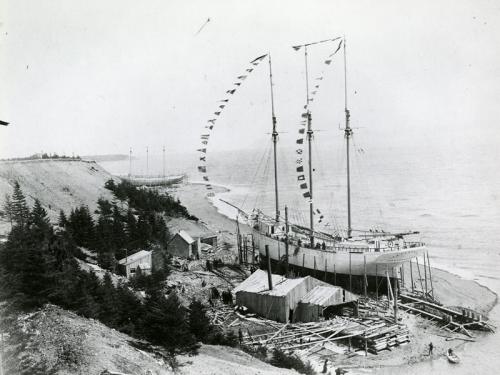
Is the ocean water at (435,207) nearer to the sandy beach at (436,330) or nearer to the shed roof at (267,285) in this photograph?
the sandy beach at (436,330)

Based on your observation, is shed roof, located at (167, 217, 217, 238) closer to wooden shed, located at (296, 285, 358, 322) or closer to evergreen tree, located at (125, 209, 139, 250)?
evergreen tree, located at (125, 209, 139, 250)

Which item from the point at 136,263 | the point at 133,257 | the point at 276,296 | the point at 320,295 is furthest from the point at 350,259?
the point at 133,257

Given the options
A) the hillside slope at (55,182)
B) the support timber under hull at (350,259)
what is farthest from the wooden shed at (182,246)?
the hillside slope at (55,182)

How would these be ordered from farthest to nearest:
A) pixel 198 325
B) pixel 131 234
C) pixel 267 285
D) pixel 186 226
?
1. pixel 186 226
2. pixel 131 234
3. pixel 267 285
4. pixel 198 325

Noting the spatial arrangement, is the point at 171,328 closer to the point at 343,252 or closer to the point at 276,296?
the point at 276,296

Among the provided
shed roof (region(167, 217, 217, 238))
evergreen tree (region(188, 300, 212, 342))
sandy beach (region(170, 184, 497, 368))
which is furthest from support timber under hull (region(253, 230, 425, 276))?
evergreen tree (region(188, 300, 212, 342))

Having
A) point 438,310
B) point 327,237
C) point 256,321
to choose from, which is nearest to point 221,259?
point 327,237
